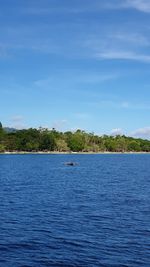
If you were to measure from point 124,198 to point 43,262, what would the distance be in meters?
45.7

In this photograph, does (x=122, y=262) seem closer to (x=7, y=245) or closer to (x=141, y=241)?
(x=141, y=241)

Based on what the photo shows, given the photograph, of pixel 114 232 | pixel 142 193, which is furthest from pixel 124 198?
pixel 114 232

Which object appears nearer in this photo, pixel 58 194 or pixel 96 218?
pixel 96 218

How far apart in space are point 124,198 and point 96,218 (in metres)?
24.1

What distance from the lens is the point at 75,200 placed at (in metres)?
78.6

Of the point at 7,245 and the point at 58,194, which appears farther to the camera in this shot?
the point at 58,194

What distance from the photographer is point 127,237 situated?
48000 millimetres

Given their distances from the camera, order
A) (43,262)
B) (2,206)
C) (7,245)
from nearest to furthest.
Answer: (43,262) < (7,245) < (2,206)

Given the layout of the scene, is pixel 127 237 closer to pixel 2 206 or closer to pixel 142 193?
pixel 2 206

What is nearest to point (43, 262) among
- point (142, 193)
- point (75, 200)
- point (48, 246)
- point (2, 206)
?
point (48, 246)

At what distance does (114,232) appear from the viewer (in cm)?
5047

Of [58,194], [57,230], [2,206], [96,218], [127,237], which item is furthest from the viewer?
[58,194]

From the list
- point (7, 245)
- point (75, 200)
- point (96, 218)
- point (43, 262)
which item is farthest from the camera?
point (75, 200)

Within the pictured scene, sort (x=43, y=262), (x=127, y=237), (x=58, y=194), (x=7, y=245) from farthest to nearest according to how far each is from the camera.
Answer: (x=58, y=194) → (x=127, y=237) → (x=7, y=245) → (x=43, y=262)
